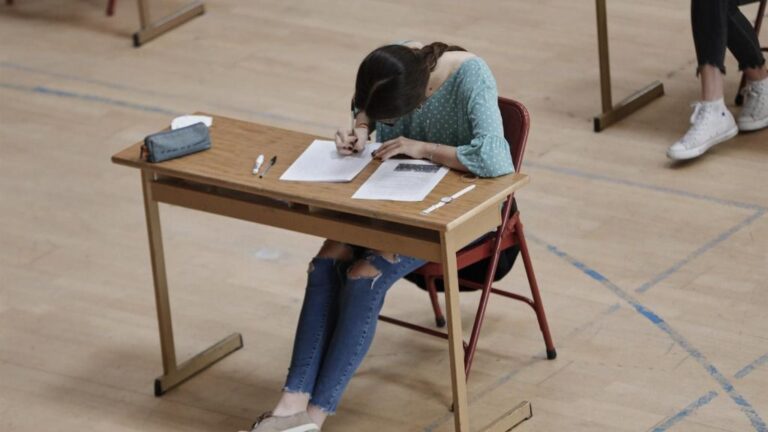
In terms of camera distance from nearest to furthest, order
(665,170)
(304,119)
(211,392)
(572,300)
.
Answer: (211,392) < (572,300) < (665,170) < (304,119)

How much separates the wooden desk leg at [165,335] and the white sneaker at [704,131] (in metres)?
1.96

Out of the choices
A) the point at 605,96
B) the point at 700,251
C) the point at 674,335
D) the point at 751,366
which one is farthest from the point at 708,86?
the point at 751,366

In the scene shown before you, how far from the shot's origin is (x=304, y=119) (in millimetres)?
6414

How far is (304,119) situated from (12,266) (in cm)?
156

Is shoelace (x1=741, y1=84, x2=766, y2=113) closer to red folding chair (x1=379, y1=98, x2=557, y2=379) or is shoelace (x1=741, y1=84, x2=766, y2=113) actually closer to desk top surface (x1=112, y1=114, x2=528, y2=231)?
red folding chair (x1=379, y1=98, x2=557, y2=379)

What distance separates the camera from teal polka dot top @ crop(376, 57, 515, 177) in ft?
13.1

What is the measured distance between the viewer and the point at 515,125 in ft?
14.1

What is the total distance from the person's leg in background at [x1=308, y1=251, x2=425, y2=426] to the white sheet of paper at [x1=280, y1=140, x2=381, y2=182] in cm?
24

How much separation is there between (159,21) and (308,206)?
3804 millimetres

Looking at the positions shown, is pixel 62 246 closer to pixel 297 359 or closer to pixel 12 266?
pixel 12 266

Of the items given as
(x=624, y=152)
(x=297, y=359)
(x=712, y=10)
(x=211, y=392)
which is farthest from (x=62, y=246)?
(x=712, y=10)

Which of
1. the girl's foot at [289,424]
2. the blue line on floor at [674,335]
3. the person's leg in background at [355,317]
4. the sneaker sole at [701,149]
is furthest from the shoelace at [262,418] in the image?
the sneaker sole at [701,149]

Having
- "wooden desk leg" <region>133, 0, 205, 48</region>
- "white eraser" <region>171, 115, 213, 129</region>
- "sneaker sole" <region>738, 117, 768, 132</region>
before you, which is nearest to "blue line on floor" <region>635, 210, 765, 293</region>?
"sneaker sole" <region>738, 117, 768, 132</region>

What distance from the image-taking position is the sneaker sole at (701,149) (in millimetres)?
5703
